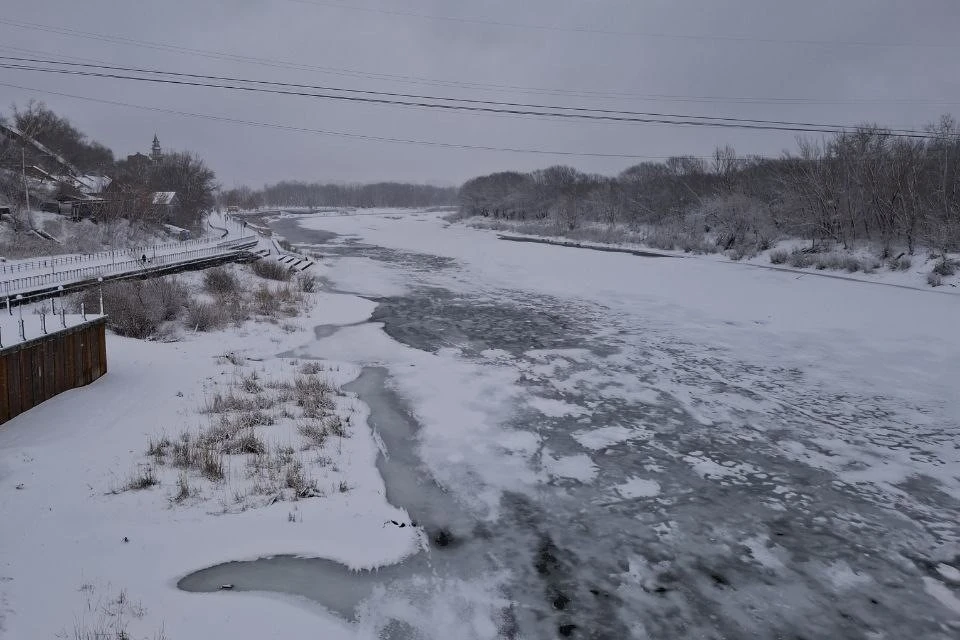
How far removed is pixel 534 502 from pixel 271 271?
24.6 metres

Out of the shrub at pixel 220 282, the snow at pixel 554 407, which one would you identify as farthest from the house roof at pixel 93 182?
the snow at pixel 554 407

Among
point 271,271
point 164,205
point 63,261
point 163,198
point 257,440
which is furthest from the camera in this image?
point 163,198

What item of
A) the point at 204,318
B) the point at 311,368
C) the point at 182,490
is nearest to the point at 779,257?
the point at 311,368

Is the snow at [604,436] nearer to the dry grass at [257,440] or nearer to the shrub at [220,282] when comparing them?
the dry grass at [257,440]

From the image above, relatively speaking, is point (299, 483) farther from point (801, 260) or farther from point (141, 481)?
point (801, 260)

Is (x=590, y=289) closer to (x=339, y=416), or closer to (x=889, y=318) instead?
(x=889, y=318)

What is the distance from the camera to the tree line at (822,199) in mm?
35406

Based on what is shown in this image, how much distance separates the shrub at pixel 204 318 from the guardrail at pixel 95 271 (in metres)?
4.78

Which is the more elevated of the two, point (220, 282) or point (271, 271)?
point (271, 271)

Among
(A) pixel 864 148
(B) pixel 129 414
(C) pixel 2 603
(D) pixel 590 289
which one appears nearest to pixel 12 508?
(C) pixel 2 603

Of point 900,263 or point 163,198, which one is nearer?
point 900,263

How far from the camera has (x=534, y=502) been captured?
8.45 metres

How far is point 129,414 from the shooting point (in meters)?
10.6

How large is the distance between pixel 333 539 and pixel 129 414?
18.9ft
